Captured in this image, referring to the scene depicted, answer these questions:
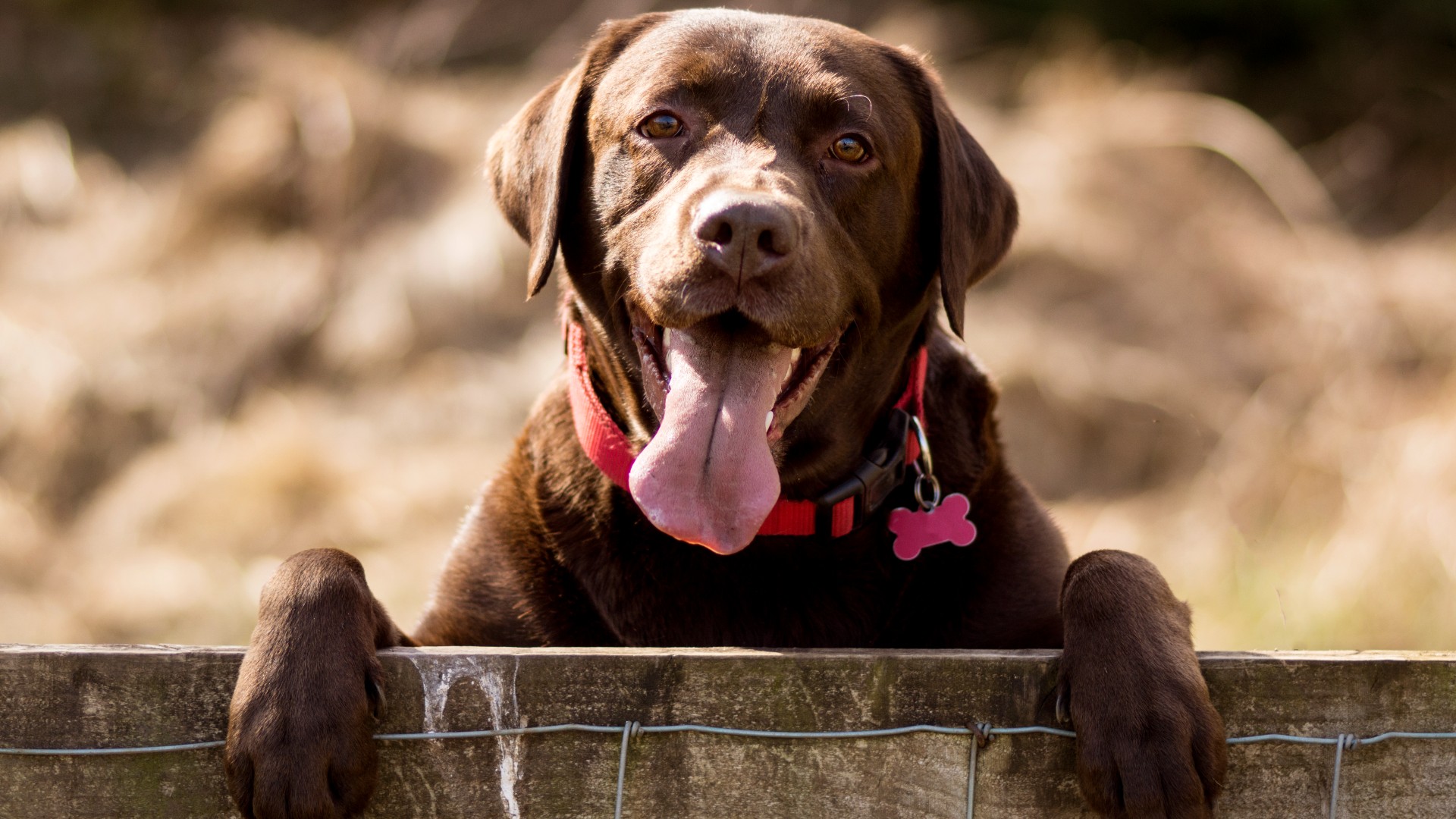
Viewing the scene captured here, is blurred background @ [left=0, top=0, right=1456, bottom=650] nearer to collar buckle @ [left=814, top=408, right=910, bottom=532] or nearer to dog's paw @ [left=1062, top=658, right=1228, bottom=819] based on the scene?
collar buckle @ [left=814, top=408, right=910, bottom=532]

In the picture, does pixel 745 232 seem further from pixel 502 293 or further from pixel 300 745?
pixel 502 293

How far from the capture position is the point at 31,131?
9945 mm

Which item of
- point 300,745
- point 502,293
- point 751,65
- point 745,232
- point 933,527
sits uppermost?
point 502,293

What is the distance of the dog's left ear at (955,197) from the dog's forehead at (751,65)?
0.08m

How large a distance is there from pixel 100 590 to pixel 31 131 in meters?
4.47

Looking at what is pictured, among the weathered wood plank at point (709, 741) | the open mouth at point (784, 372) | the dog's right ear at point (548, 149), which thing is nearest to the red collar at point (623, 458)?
the open mouth at point (784, 372)

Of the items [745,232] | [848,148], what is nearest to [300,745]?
[745,232]

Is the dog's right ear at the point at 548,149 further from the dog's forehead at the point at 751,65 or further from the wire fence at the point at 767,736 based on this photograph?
the wire fence at the point at 767,736

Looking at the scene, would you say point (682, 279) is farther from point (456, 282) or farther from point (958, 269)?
point (456, 282)

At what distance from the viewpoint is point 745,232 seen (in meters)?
2.34

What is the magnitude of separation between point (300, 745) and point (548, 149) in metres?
1.36

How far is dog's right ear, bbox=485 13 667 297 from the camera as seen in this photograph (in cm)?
278

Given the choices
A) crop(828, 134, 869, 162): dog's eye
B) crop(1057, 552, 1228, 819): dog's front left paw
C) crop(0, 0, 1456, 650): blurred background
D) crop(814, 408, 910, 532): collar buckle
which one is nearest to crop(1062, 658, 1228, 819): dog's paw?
crop(1057, 552, 1228, 819): dog's front left paw

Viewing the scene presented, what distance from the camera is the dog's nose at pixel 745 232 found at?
233 cm
